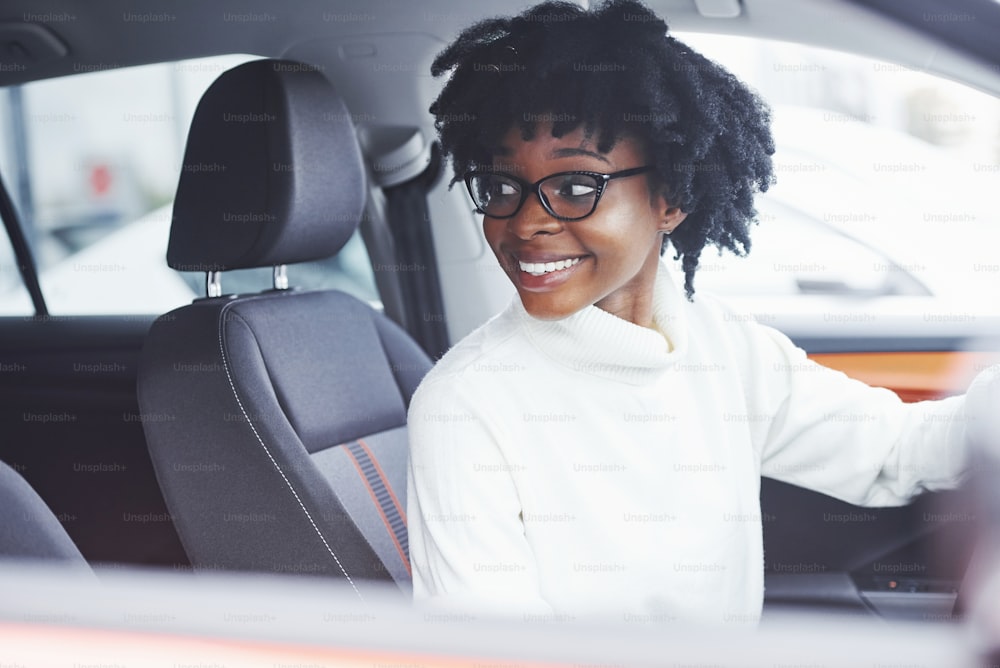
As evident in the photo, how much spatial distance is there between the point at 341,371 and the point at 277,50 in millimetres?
811

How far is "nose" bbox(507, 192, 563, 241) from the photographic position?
1335 millimetres

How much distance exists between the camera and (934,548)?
1.85 metres

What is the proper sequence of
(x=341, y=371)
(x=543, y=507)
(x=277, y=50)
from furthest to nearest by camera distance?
(x=277, y=50), (x=341, y=371), (x=543, y=507)

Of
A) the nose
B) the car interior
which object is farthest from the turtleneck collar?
the car interior

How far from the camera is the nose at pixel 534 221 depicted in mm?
1335

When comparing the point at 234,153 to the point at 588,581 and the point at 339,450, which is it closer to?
the point at 339,450

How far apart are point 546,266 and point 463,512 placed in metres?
0.33

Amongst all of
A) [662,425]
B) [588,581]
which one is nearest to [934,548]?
[662,425]

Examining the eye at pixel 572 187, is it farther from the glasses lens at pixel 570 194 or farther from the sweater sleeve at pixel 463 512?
the sweater sleeve at pixel 463 512

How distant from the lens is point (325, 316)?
199 cm

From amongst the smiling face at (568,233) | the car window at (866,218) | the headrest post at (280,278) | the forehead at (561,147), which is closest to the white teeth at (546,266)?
the smiling face at (568,233)

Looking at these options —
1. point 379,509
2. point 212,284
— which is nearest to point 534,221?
point 379,509

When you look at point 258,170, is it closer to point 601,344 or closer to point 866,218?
Answer: point 601,344

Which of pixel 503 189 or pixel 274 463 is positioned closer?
pixel 503 189
